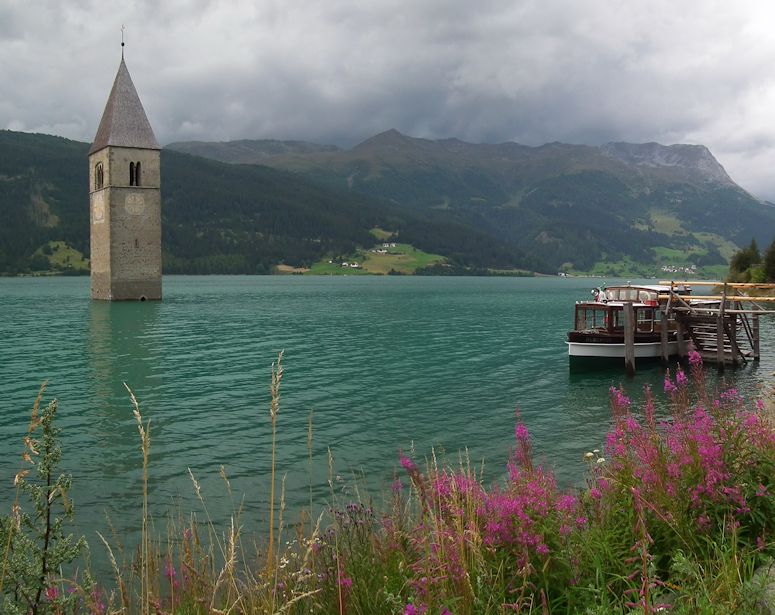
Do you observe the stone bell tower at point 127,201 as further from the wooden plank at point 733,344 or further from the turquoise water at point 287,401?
the wooden plank at point 733,344

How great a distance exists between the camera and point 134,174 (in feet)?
269

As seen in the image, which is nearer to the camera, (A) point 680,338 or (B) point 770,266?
(A) point 680,338

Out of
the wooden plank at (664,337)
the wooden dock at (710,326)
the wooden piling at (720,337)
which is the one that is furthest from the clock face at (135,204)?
the wooden piling at (720,337)

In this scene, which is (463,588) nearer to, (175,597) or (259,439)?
(175,597)

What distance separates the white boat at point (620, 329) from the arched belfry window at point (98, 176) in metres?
64.1

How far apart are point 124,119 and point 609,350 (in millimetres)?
66357

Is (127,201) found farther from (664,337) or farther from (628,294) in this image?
(664,337)

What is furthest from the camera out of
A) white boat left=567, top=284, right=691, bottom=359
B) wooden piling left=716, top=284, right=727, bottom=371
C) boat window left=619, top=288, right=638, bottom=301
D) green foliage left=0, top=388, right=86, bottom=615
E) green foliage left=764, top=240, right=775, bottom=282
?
green foliage left=764, top=240, right=775, bottom=282

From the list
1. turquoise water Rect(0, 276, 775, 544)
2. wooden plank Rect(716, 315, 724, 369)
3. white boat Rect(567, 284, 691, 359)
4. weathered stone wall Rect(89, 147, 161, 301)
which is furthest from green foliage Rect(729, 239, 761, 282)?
weathered stone wall Rect(89, 147, 161, 301)

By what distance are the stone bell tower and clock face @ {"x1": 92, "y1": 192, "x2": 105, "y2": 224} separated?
126 millimetres

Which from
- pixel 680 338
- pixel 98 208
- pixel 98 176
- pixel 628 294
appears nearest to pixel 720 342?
pixel 680 338

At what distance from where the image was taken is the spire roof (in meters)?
80.6

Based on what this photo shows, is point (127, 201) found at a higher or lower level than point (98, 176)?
lower

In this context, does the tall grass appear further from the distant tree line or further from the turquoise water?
the distant tree line
